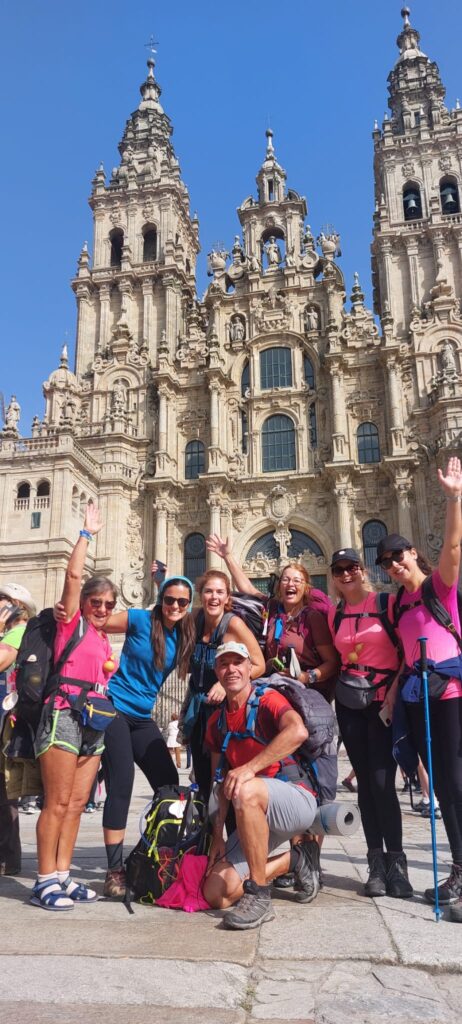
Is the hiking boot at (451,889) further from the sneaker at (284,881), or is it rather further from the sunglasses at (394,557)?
the sunglasses at (394,557)

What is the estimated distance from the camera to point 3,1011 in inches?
99.8

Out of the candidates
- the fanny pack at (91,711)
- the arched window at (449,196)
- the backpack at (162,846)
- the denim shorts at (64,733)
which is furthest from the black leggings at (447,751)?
the arched window at (449,196)

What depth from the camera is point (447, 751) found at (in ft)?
13.8

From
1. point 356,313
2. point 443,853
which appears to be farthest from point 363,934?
point 356,313

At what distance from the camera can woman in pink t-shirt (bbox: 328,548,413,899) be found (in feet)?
14.2

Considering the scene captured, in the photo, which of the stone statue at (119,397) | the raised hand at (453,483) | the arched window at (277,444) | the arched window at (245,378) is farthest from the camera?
the arched window at (245,378)

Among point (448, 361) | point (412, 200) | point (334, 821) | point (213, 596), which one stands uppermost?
point (412, 200)

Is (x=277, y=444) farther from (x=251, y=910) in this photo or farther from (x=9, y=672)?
(x=251, y=910)

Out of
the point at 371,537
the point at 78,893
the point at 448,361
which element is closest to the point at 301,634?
the point at 78,893

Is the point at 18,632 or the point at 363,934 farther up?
the point at 18,632

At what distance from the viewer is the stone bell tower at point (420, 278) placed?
2630 cm

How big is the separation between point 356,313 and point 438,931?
29.0 m

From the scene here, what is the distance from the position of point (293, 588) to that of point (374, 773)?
4.49ft

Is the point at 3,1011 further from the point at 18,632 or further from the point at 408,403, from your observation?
the point at 408,403
